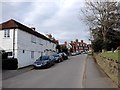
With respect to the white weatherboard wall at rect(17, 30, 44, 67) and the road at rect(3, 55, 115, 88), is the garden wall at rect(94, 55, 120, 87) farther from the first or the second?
the white weatherboard wall at rect(17, 30, 44, 67)

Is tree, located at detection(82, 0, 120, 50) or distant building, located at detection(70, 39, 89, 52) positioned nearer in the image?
tree, located at detection(82, 0, 120, 50)

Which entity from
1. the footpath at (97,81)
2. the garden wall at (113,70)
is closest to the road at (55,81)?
the footpath at (97,81)

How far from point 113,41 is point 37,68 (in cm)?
2552

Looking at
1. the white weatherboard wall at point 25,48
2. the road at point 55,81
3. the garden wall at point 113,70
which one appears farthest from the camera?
the white weatherboard wall at point 25,48

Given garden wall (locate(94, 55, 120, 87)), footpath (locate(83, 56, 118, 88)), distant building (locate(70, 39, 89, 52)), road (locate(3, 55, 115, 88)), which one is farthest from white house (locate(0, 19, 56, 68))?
distant building (locate(70, 39, 89, 52))

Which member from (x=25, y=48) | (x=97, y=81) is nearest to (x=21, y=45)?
(x=25, y=48)

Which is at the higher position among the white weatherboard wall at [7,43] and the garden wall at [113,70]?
the white weatherboard wall at [7,43]

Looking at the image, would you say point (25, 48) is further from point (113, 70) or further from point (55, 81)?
point (113, 70)

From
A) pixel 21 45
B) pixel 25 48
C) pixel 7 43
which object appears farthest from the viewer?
pixel 25 48

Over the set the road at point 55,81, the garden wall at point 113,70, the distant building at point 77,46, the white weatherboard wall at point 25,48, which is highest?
the distant building at point 77,46

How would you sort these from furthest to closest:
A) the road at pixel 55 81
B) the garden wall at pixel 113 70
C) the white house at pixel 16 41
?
the white house at pixel 16 41 → the road at pixel 55 81 → the garden wall at pixel 113 70

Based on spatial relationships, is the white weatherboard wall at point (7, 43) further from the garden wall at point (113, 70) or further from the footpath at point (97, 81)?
the garden wall at point (113, 70)

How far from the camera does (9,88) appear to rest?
13.7 meters

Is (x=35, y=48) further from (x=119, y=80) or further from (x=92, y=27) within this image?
(x=119, y=80)
